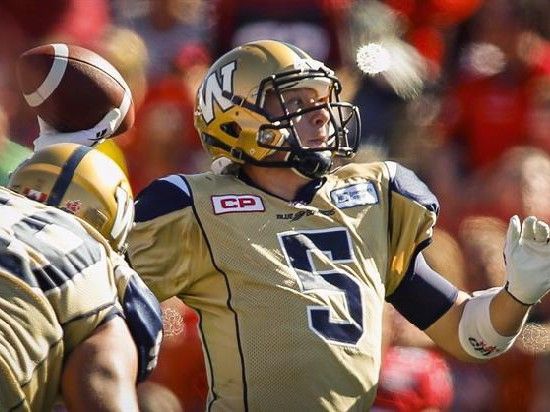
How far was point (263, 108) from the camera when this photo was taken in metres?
4.22

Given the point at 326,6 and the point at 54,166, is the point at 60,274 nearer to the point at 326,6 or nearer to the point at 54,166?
the point at 54,166

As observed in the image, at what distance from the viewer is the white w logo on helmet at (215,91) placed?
4281mm

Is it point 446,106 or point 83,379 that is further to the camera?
point 446,106

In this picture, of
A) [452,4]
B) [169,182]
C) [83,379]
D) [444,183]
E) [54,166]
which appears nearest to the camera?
[83,379]

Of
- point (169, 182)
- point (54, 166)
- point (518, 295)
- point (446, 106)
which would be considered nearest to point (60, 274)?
point (54, 166)

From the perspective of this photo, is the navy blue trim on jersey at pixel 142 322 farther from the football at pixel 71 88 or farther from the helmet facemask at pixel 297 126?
the helmet facemask at pixel 297 126

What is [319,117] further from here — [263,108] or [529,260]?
[529,260]

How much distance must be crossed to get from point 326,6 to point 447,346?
2617 millimetres

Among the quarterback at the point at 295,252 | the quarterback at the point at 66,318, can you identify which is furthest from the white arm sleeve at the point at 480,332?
the quarterback at the point at 66,318

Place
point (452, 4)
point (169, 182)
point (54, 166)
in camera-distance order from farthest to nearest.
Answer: point (452, 4)
point (169, 182)
point (54, 166)

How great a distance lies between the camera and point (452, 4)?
6.84 metres

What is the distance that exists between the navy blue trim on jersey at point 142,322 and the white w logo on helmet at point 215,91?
1.66 meters

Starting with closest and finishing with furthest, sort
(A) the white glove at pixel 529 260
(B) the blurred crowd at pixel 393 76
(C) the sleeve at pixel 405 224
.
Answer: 1. (A) the white glove at pixel 529 260
2. (C) the sleeve at pixel 405 224
3. (B) the blurred crowd at pixel 393 76

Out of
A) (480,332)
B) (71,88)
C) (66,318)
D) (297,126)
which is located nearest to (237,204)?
(297,126)
